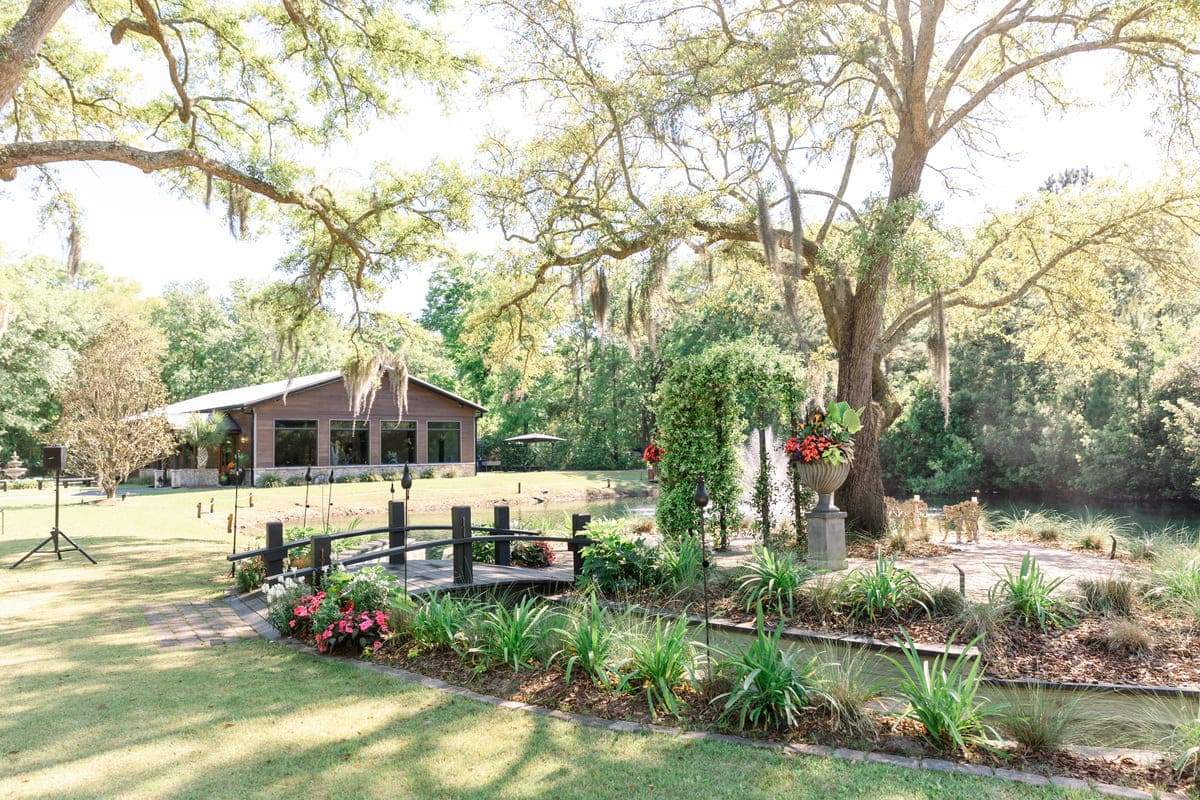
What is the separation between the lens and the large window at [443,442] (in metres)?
29.8

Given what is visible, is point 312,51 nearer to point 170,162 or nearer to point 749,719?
point 170,162

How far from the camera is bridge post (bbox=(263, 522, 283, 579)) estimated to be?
24.8 ft

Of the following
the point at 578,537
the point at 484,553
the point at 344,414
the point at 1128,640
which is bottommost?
the point at 1128,640

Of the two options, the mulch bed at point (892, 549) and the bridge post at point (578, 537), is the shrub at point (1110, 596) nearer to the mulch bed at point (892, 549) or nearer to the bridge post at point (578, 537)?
the mulch bed at point (892, 549)

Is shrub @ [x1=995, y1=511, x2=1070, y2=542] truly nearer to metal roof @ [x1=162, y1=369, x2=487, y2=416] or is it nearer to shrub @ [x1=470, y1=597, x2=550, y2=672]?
shrub @ [x1=470, y1=597, x2=550, y2=672]

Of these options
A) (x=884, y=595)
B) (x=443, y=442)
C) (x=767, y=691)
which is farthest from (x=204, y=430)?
(x=767, y=691)

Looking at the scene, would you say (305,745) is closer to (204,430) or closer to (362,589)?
(362,589)

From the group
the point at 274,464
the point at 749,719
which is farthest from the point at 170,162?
the point at 274,464

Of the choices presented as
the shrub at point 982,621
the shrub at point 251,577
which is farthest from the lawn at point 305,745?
the shrub at point 982,621

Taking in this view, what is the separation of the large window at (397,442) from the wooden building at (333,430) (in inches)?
1.5

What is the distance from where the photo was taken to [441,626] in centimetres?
533

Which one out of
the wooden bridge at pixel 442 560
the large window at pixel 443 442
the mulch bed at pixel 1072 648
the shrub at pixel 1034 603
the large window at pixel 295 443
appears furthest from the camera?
the large window at pixel 443 442

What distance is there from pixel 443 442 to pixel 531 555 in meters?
21.7

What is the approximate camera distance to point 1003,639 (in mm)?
5359
